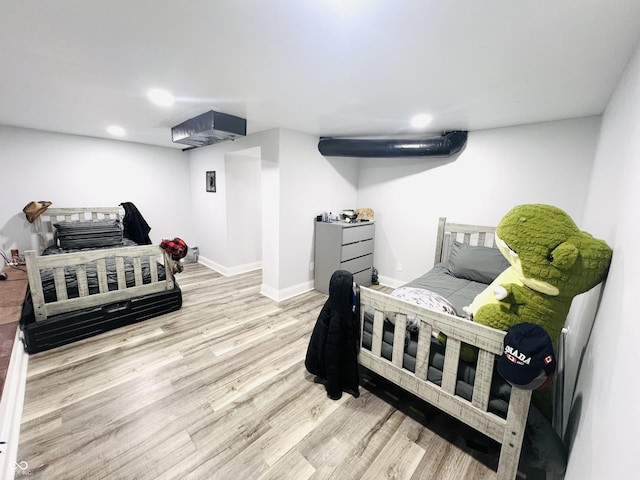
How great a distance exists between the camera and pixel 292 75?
5.27 ft

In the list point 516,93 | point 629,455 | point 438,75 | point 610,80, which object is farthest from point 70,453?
point 610,80

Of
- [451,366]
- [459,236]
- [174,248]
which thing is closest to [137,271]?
[174,248]

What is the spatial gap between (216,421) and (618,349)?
1.96 metres

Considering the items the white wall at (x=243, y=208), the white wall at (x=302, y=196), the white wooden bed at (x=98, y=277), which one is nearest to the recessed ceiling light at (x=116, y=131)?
the white wall at (x=243, y=208)

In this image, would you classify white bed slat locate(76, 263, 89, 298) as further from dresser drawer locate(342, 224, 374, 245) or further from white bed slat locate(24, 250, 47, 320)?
dresser drawer locate(342, 224, 374, 245)

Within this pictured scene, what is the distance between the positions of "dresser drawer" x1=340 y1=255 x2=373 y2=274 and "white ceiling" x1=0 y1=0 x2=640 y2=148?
1.88 meters

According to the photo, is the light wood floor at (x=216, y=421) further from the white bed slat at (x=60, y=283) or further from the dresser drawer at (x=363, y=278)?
the dresser drawer at (x=363, y=278)

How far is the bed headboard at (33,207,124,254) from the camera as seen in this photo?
3.56 meters

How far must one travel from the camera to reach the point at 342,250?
11.1 ft

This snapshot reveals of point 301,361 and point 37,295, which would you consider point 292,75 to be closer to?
point 301,361

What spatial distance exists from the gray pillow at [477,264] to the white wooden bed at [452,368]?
4.63 feet

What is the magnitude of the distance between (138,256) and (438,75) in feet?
10.2

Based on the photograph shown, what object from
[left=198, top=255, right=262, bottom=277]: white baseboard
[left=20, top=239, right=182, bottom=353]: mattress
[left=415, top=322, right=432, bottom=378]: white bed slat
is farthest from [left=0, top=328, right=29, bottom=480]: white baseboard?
[left=198, top=255, right=262, bottom=277]: white baseboard

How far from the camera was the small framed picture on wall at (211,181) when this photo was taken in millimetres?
→ 4272
